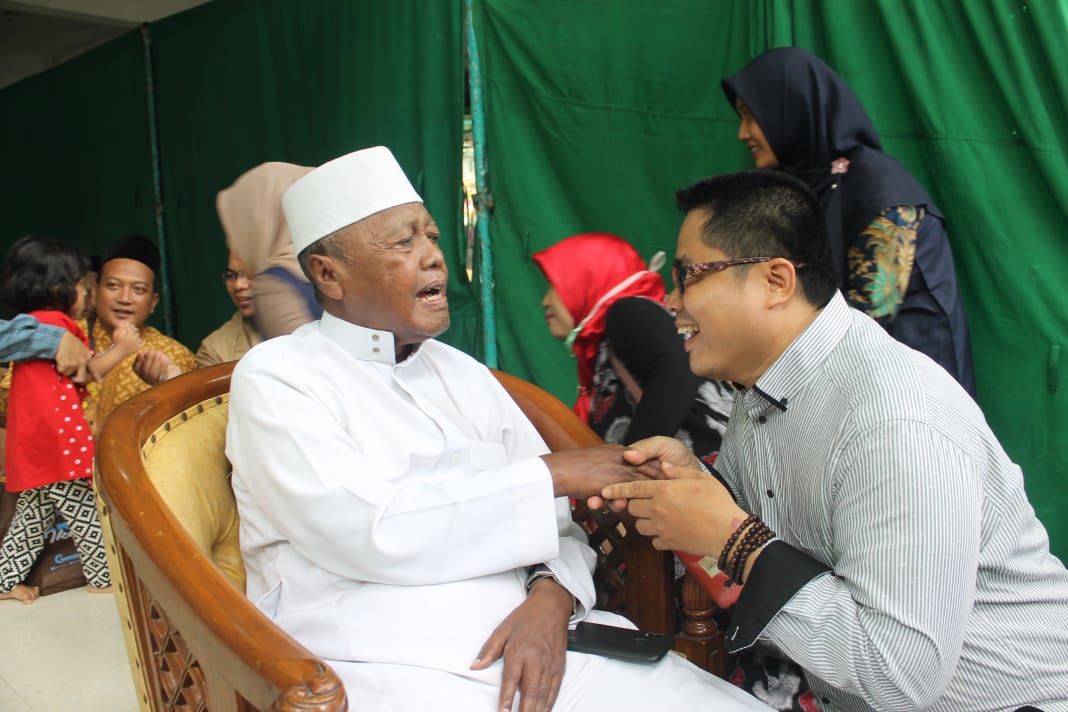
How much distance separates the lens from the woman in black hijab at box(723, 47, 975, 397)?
256cm

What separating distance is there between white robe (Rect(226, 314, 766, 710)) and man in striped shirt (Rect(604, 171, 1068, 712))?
27 cm

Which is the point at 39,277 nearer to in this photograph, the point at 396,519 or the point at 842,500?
the point at 396,519

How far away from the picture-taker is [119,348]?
3838mm

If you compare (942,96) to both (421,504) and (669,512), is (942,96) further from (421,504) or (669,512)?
(421,504)

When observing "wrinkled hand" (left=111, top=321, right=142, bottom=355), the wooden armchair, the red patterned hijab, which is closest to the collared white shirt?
the wooden armchair

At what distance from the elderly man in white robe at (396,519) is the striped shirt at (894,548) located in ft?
1.10

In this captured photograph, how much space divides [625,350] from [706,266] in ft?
3.30

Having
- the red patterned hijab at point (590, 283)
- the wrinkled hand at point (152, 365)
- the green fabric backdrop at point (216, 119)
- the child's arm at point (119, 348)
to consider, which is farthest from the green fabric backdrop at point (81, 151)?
the red patterned hijab at point (590, 283)

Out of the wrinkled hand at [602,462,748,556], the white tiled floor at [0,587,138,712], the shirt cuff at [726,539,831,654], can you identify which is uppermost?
the wrinkled hand at [602,462,748,556]

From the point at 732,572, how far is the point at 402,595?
0.61 metres

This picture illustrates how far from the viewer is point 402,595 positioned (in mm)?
1591

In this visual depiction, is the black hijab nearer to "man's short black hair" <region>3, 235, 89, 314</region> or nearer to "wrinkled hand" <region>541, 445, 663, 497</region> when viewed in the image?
"wrinkled hand" <region>541, 445, 663, 497</region>

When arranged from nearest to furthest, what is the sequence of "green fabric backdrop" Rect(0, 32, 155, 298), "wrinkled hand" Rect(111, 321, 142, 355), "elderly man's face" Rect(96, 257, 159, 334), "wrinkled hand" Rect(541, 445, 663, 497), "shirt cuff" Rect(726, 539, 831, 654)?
"shirt cuff" Rect(726, 539, 831, 654) → "wrinkled hand" Rect(541, 445, 663, 497) → "wrinkled hand" Rect(111, 321, 142, 355) → "elderly man's face" Rect(96, 257, 159, 334) → "green fabric backdrop" Rect(0, 32, 155, 298)

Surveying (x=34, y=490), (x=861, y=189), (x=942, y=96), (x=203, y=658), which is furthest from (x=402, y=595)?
(x=34, y=490)
